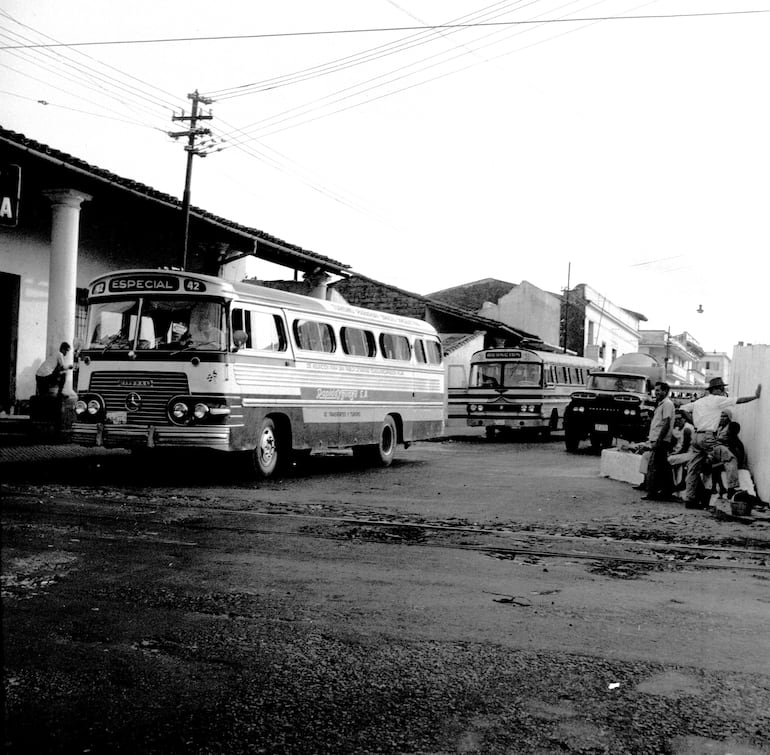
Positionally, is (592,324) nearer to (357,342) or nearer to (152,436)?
(357,342)

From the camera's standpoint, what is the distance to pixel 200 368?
12.4 meters

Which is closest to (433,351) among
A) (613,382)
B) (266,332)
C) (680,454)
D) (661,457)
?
(266,332)

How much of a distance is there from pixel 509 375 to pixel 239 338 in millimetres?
16685

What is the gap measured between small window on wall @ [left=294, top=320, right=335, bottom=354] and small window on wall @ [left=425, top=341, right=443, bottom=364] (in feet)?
14.4

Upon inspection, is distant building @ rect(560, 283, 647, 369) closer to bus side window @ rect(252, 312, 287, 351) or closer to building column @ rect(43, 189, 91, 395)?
building column @ rect(43, 189, 91, 395)

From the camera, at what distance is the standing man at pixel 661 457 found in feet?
43.5

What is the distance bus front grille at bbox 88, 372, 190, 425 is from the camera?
1241 centimetres

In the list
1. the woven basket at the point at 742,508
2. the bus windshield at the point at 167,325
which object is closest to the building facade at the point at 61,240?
the bus windshield at the point at 167,325

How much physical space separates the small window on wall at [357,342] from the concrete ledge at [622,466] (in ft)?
15.0

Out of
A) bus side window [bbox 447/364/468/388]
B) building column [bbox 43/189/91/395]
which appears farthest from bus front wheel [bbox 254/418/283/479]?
bus side window [bbox 447/364/468/388]

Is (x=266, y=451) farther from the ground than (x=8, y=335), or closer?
closer

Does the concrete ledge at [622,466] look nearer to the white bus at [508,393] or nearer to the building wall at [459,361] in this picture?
the white bus at [508,393]

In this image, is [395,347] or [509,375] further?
[509,375]

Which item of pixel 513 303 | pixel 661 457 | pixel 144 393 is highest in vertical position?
pixel 513 303
